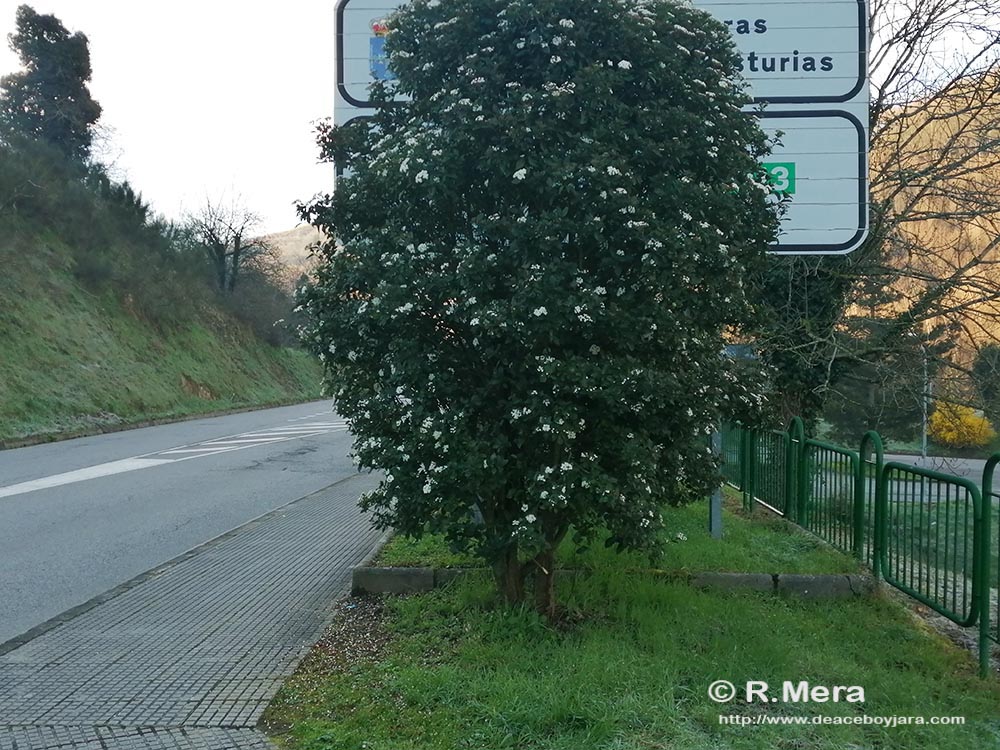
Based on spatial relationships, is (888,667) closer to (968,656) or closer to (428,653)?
(968,656)

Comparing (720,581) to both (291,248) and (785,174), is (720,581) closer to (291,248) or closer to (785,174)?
(785,174)

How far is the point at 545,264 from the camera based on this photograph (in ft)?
15.5

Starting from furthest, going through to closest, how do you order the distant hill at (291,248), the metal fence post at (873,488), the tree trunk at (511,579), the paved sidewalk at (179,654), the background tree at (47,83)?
1. the background tree at (47,83)
2. the metal fence post at (873,488)
3. the distant hill at (291,248)
4. the tree trunk at (511,579)
5. the paved sidewalk at (179,654)

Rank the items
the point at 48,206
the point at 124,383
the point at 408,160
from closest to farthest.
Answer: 1. the point at 408,160
2. the point at 124,383
3. the point at 48,206

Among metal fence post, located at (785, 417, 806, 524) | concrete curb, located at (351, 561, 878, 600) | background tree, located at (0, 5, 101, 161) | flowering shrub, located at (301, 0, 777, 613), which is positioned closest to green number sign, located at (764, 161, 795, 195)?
metal fence post, located at (785, 417, 806, 524)

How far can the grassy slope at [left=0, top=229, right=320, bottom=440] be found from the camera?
24.3 m

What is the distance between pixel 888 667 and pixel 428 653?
8.27 ft

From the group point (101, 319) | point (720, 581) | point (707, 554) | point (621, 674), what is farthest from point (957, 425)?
point (101, 319)

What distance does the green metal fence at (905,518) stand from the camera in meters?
5.06

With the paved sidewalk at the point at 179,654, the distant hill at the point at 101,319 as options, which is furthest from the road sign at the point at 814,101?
the distant hill at the point at 101,319

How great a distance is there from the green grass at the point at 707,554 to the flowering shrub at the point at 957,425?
272 cm

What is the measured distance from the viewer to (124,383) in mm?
29344

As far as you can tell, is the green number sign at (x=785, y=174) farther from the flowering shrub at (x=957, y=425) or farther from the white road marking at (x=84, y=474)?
the white road marking at (x=84, y=474)

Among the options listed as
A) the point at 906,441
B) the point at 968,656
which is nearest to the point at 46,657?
the point at 968,656
